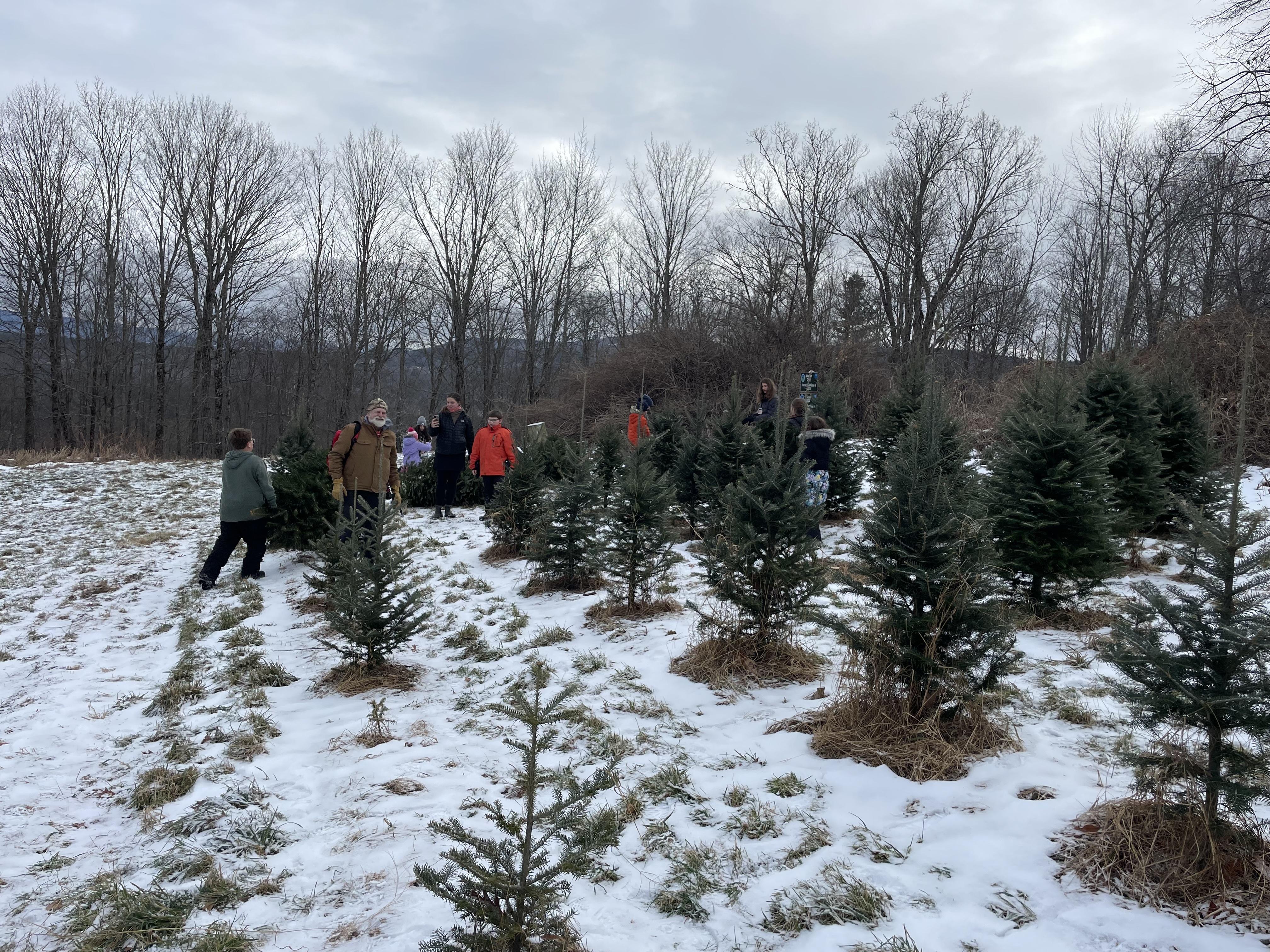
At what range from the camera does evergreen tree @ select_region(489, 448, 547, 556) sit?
30.2ft

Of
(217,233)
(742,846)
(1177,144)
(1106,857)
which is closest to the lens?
(1106,857)

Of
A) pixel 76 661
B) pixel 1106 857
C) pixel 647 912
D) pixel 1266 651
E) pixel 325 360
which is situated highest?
pixel 325 360

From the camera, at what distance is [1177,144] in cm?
1848

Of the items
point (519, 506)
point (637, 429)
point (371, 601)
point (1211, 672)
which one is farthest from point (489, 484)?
point (1211, 672)

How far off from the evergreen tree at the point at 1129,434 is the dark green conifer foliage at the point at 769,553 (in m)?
4.09

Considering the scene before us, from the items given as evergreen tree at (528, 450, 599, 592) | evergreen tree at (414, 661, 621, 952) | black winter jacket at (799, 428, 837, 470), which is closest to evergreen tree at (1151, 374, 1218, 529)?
black winter jacket at (799, 428, 837, 470)

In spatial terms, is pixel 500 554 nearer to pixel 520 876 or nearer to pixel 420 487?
pixel 420 487

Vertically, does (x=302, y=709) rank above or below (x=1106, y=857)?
below

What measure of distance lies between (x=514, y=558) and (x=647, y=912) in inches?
261

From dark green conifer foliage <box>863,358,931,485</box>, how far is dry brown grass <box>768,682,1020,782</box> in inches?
303

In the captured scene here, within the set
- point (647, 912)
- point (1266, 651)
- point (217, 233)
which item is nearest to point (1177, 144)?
point (1266, 651)

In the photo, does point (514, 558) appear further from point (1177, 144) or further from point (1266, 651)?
point (1177, 144)

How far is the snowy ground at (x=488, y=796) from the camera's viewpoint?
2.65 meters

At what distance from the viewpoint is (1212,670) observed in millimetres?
2596
